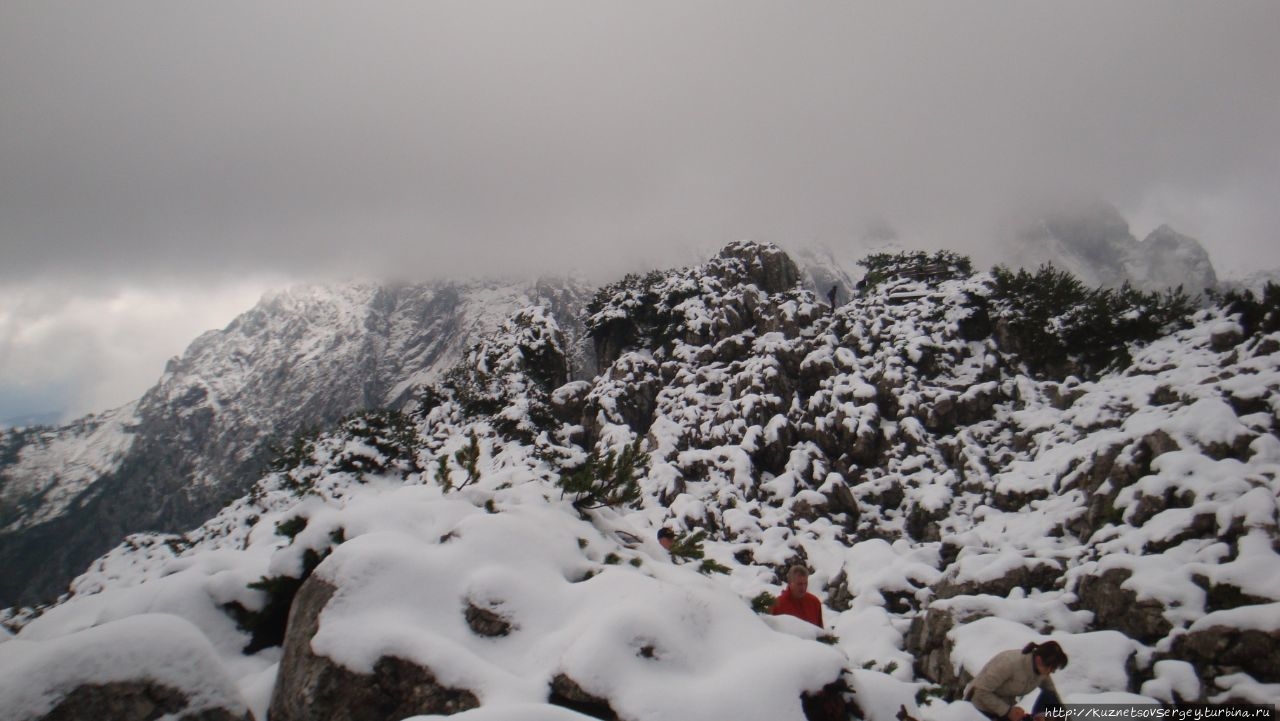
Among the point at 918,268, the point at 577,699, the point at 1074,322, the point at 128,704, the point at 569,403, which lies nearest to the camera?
the point at 128,704

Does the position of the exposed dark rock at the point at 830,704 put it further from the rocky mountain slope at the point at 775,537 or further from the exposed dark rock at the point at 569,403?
the exposed dark rock at the point at 569,403

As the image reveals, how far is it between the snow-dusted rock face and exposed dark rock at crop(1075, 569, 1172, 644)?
175 metres

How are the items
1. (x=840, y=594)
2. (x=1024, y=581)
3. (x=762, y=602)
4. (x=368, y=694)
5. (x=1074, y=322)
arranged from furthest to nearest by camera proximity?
(x=1074, y=322) < (x=840, y=594) < (x=1024, y=581) < (x=762, y=602) < (x=368, y=694)

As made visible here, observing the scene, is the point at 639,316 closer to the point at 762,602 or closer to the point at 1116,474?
the point at 1116,474

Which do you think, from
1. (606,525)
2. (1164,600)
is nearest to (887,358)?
(1164,600)

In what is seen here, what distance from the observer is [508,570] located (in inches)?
231

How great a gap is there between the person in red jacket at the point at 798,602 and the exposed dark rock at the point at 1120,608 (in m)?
7.03

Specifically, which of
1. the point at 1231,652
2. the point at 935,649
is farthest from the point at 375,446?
the point at 1231,652

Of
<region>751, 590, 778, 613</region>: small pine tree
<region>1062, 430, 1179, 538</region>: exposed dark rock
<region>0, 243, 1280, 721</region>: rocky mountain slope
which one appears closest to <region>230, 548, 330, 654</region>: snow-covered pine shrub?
<region>0, 243, 1280, 721</region>: rocky mountain slope

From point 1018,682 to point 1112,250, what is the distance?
8523 inches

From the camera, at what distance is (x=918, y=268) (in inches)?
1610

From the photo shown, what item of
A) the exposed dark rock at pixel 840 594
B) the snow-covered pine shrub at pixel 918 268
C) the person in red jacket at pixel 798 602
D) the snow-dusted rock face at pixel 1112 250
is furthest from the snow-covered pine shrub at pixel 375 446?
the snow-dusted rock face at pixel 1112 250

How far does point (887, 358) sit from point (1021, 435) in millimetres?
8140

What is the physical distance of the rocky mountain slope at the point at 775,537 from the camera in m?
4.72
